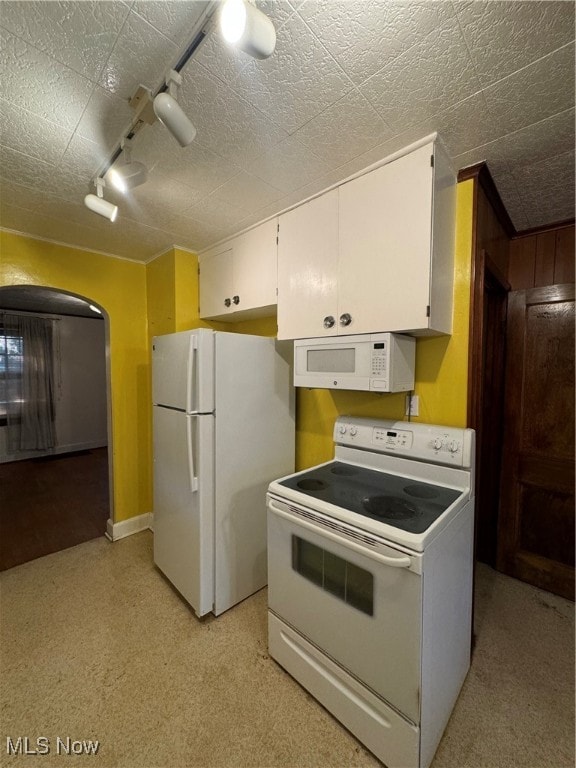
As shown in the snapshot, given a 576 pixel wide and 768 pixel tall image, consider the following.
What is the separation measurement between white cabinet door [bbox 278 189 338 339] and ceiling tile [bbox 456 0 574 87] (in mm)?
795

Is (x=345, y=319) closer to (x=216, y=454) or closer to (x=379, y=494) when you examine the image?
(x=379, y=494)

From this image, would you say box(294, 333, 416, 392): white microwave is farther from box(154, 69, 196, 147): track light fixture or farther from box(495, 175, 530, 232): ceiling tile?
box(154, 69, 196, 147): track light fixture

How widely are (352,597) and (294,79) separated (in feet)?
6.29

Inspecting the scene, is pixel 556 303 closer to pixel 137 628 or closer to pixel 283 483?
pixel 283 483

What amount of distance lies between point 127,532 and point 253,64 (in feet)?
10.7

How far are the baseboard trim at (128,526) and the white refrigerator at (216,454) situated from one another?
2.54ft

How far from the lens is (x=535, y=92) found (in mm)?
1136

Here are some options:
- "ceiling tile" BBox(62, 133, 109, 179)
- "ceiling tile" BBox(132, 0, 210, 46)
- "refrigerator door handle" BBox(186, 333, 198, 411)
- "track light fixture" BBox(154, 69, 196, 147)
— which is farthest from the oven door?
"ceiling tile" BBox(62, 133, 109, 179)

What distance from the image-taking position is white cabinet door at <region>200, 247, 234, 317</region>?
2.41m

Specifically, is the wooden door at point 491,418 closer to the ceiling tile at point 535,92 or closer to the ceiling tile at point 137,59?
the ceiling tile at point 535,92

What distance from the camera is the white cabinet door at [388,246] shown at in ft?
4.59

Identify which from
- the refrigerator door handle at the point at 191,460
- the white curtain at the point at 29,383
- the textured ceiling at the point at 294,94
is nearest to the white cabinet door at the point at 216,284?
the textured ceiling at the point at 294,94

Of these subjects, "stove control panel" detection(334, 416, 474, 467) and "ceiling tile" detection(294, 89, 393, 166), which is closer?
"ceiling tile" detection(294, 89, 393, 166)

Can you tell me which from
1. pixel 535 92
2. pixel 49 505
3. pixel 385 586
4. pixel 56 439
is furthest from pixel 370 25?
pixel 56 439
